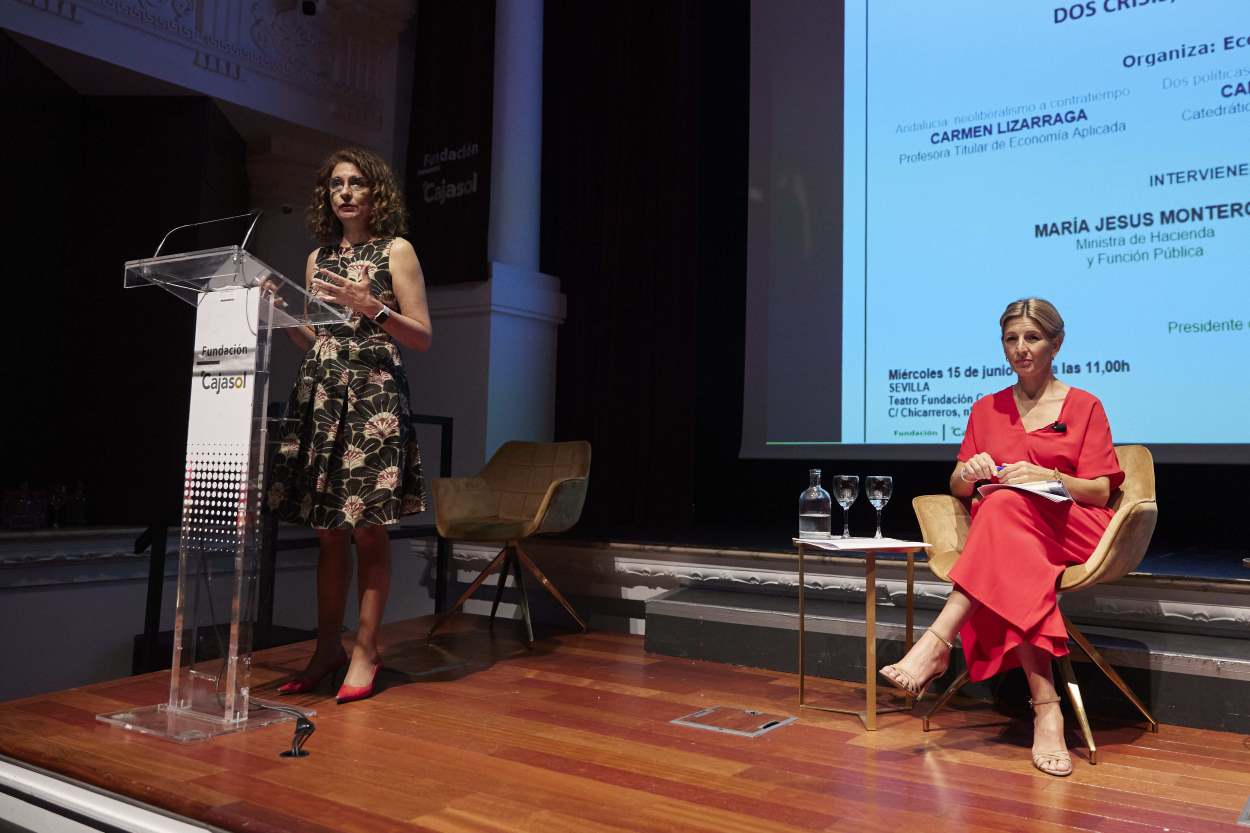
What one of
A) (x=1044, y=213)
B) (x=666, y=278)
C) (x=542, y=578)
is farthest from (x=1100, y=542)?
(x=666, y=278)

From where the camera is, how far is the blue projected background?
11.2ft

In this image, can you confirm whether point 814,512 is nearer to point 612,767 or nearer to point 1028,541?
point 1028,541

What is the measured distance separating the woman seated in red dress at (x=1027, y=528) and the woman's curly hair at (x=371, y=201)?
1799mm

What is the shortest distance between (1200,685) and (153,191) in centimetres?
517

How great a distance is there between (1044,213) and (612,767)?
2788 mm

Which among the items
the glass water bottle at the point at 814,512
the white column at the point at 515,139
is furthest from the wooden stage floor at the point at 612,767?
the white column at the point at 515,139

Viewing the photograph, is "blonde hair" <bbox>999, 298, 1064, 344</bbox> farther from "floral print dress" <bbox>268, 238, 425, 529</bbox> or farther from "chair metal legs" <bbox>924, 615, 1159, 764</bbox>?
"floral print dress" <bbox>268, 238, 425, 529</bbox>

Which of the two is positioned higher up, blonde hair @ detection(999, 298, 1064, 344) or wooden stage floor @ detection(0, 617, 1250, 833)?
blonde hair @ detection(999, 298, 1064, 344)

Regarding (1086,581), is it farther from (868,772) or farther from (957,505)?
Result: (868,772)

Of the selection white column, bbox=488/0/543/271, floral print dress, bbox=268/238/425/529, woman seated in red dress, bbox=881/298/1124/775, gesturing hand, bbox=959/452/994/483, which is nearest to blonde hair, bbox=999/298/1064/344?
woman seated in red dress, bbox=881/298/1124/775

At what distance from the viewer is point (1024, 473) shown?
256 centimetres

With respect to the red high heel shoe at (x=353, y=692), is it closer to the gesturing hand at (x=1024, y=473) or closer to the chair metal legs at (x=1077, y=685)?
the chair metal legs at (x=1077, y=685)

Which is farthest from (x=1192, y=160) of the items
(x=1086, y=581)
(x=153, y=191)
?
(x=153, y=191)

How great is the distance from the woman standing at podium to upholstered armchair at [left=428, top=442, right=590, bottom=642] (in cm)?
90
